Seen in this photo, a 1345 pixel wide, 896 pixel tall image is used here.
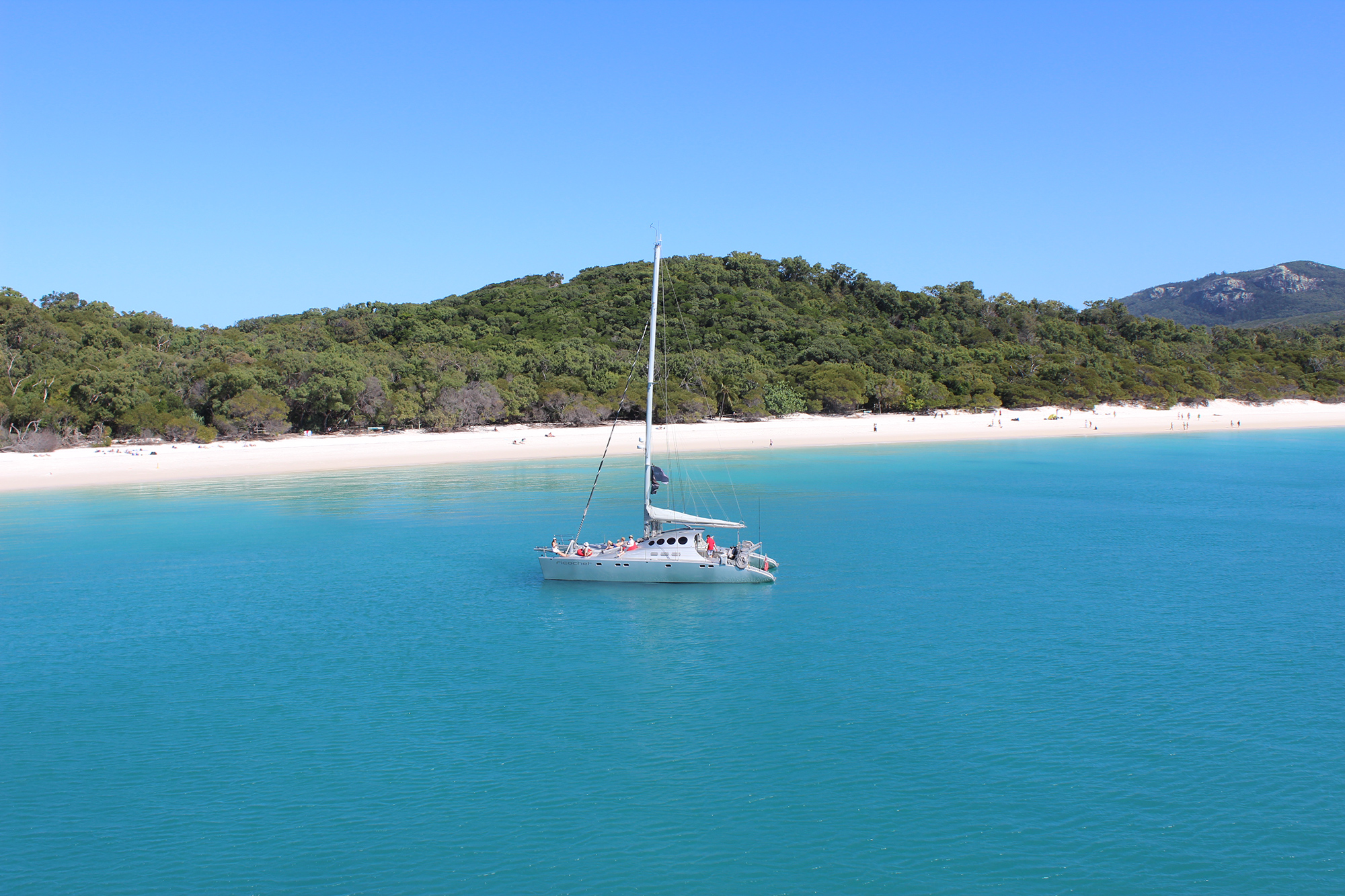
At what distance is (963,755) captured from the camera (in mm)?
15453

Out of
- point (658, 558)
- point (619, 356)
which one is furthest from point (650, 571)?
point (619, 356)

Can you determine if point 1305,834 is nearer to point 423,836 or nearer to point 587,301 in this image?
point 423,836

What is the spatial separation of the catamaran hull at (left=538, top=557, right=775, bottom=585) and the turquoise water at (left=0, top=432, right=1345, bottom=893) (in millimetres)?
526

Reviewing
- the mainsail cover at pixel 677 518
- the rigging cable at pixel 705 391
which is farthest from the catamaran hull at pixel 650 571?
the rigging cable at pixel 705 391

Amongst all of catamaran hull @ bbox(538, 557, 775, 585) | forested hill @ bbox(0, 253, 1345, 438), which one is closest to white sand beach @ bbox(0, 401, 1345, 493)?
forested hill @ bbox(0, 253, 1345, 438)

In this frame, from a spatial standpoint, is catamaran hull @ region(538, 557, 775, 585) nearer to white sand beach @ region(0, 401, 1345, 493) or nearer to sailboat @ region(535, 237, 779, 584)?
sailboat @ region(535, 237, 779, 584)

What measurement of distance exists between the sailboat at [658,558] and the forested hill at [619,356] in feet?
64.2

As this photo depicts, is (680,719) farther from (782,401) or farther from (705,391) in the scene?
(782,401)

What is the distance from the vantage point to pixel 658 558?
27031 millimetres

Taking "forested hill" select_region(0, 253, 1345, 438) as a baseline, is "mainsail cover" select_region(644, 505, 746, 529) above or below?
below

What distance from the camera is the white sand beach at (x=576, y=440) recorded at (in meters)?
55.9

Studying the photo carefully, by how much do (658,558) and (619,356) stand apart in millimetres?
75977

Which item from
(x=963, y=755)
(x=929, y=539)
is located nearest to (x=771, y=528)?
(x=929, y=539)

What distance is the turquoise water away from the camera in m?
12.5
